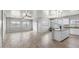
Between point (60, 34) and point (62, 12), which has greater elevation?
point (62, 12)

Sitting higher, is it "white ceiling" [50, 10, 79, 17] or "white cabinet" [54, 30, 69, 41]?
"white ceiling" [50, 10, 79, 17]

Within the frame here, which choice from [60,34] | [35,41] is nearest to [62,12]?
[60,34]

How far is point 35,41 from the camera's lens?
2.51 m

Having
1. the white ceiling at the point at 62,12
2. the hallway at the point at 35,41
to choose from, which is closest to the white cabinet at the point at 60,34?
the hallway at the point at 35,41

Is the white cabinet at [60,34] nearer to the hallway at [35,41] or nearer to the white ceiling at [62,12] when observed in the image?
the hallway at [35,41]

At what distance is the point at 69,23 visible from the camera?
8.31 feet

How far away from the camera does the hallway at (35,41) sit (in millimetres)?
2494

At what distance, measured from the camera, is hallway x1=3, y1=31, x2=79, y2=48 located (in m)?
2.49

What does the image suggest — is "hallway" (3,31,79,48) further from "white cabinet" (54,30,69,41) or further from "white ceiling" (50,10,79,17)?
"white ceiling" (50,10,79,17)

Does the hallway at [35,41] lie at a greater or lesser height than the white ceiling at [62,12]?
lesser

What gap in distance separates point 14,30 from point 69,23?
4.12 ft

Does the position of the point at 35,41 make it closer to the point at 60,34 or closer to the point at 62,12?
the point at 60,34

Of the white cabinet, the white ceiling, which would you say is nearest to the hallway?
the white cabinet
